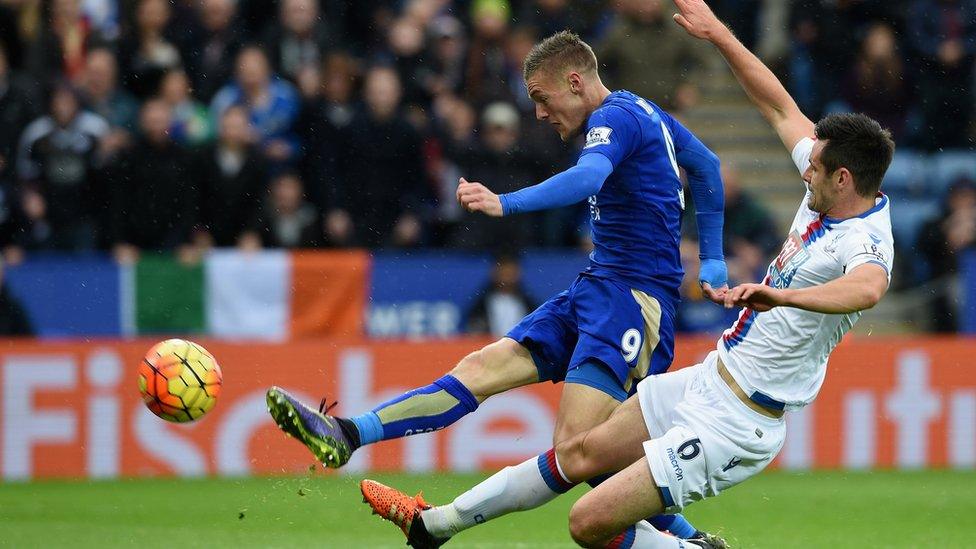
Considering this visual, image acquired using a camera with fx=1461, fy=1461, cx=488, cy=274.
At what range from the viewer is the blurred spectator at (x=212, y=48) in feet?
42.4

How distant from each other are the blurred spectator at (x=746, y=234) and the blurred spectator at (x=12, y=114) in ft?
19.6

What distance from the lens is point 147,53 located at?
13.0 m

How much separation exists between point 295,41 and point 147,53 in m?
1.33

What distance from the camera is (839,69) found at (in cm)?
1453

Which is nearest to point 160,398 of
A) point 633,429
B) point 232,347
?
point 633,429

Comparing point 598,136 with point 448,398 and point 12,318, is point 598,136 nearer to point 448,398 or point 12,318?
point 448,398

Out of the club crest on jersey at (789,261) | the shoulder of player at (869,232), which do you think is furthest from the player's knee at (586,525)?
the shoulder of player at (869,232)

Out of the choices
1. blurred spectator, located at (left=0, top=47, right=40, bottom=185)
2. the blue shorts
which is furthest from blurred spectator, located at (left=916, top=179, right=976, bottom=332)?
blurred spectator, located at (left=0, top=47, right=40, bottom=185)

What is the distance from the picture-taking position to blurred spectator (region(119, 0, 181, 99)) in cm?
1286

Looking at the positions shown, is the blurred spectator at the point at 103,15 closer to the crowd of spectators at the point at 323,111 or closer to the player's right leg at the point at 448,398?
the crowd of spectators at the point at 323,111

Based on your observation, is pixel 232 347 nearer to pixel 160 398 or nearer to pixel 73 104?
pixel 73 104

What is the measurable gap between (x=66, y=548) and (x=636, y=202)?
3499mm

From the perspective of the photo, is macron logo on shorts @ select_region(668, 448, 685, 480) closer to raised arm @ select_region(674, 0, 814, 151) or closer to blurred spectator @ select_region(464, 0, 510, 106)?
raised arm @ select_region(674, 0, 814, 151)

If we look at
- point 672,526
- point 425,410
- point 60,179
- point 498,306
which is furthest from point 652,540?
point 60,179
